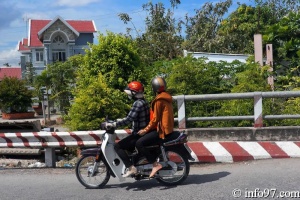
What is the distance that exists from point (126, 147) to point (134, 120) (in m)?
A: 0.45

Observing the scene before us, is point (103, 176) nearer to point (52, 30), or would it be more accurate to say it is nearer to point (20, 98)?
point (20, 98)

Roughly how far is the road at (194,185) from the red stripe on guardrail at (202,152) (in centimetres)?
14

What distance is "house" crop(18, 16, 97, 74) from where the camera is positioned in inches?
1988

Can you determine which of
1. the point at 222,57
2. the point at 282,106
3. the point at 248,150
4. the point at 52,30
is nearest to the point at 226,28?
the point at 222,57

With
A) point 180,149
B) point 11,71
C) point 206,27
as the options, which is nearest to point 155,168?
point 180,149

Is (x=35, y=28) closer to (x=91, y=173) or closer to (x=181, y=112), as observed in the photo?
(x=181, y=112)

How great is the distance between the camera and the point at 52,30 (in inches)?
1988

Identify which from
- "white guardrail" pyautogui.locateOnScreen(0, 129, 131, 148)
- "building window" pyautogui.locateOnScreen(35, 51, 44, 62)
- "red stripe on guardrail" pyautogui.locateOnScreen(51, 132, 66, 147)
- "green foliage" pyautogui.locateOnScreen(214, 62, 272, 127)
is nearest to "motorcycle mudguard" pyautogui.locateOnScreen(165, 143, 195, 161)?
"white guardrail" pyautogui.locateOnScreen(0, 129, 131, 148)

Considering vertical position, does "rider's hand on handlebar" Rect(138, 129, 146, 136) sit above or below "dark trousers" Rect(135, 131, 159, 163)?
above

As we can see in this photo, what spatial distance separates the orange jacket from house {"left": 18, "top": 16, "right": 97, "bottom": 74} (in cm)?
4330

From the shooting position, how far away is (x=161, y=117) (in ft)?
23.3

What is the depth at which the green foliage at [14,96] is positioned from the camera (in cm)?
3469

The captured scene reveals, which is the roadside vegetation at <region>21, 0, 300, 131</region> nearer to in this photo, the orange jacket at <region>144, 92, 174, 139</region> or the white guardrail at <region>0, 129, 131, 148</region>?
the white guardrail at <region>0, 129, 131, 148</region>

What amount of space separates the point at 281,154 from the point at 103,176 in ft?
11.7
